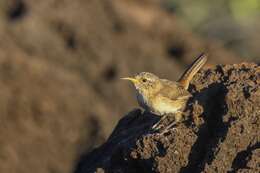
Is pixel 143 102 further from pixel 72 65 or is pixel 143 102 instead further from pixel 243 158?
pixel 72 65

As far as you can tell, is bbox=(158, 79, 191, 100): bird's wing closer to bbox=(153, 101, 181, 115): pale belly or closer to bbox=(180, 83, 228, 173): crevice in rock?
bbox=(153, 101, 181, 115): pale belly

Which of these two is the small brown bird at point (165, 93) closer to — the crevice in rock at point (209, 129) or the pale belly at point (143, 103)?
the pale belly at point (143, 103)

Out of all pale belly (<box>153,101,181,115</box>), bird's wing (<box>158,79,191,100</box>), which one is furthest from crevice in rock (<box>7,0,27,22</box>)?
pale belly (<box>153,101,181,115</box>)

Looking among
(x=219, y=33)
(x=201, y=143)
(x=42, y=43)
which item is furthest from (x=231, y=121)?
(x=219, y=33)

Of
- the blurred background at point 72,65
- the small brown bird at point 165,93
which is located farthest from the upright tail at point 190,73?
the blurred background at point 72,65

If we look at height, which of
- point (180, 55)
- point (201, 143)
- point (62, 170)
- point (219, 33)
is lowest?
point (201, 143)

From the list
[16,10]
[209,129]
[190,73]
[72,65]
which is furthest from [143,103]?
[16,10]

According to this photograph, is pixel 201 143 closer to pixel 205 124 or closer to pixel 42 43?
pixel 205 124
